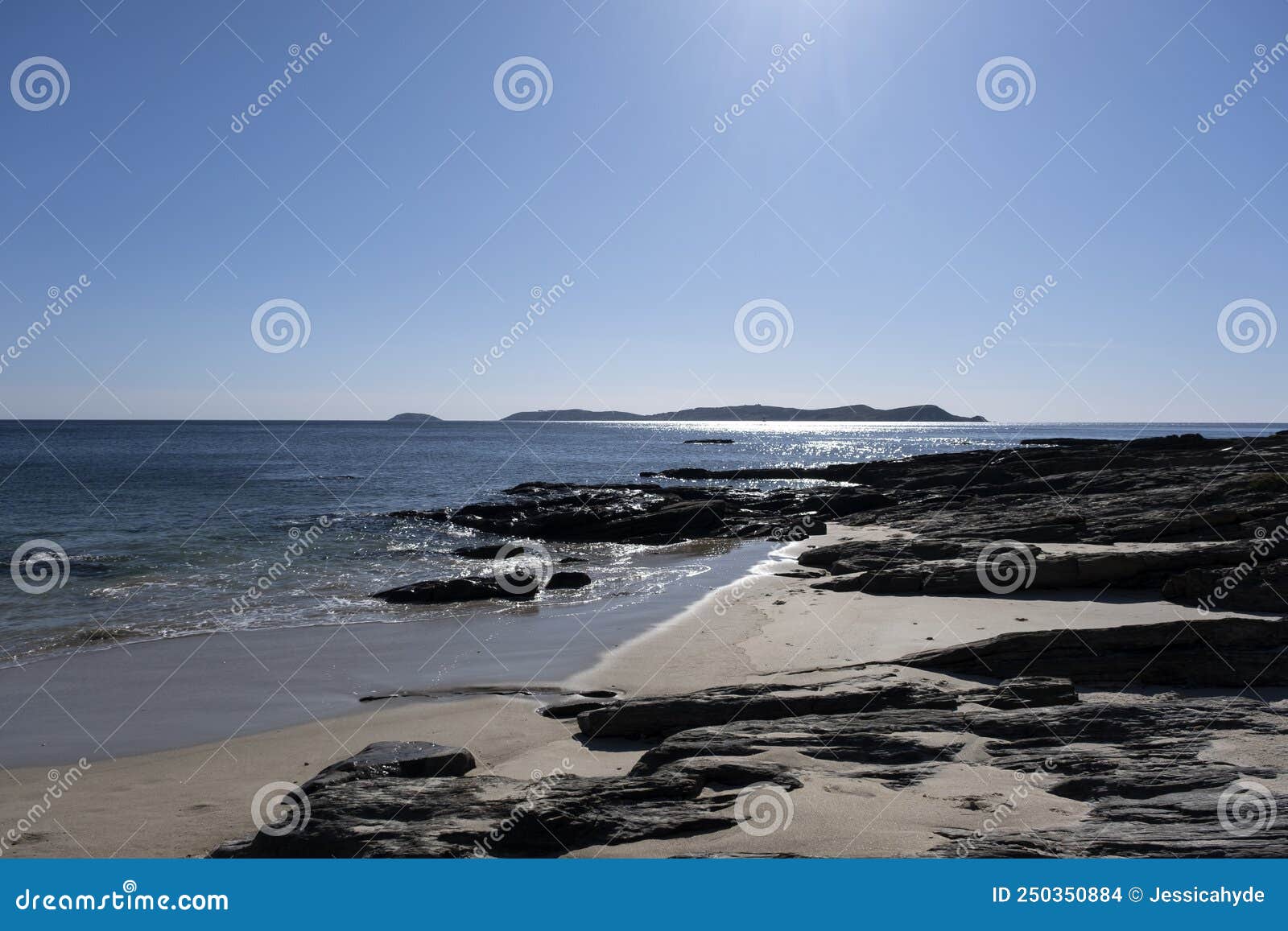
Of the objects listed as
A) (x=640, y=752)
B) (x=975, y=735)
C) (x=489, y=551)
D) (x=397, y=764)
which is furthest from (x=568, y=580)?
(x=975, y=735)

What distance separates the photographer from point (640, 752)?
770cm

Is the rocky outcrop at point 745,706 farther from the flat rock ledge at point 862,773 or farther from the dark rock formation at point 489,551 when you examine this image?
the dark rock formation at point 489,551

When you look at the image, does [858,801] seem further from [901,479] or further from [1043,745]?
[901,479]

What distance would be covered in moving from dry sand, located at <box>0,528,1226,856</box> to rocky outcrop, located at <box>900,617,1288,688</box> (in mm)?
1549

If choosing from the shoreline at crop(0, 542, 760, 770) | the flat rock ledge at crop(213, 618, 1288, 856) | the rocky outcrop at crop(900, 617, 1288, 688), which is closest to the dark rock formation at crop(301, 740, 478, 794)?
the flat rock ledge at crop(213, 618, 1288, 856)

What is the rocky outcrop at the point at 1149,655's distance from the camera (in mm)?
8742

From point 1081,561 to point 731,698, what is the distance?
31.8ft

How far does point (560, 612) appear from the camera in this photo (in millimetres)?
16203

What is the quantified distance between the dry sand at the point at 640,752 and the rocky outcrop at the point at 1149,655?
1549mm

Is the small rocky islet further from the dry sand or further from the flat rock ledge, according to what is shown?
the dry sand

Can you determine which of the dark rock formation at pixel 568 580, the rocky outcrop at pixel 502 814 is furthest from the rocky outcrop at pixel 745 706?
the dark rock formation at pixel 568 580

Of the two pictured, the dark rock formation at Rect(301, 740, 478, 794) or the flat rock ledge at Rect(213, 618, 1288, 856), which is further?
the dark rock formation at Rect(301, 740, 478, 794)

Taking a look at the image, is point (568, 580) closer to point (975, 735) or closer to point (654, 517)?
point (654, 517)

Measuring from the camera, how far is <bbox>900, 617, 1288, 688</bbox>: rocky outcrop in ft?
28.7
